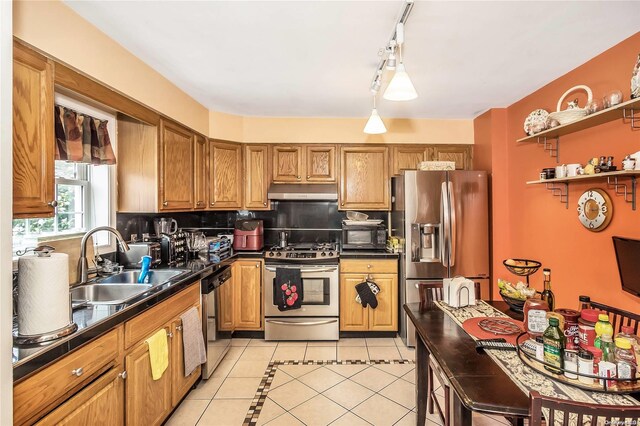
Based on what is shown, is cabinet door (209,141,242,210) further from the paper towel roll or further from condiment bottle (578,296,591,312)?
condiment bottle (578,296,591,312)

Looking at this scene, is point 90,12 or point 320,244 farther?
point 320,244

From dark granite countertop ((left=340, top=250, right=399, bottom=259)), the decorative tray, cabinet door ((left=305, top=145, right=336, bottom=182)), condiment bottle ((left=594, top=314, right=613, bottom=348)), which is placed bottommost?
the decorative tray

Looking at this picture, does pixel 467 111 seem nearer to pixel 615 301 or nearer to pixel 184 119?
pixel 615 301

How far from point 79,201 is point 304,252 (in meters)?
2.08

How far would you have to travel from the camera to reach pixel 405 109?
11.5 feet

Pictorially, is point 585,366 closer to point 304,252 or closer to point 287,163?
point 304,252

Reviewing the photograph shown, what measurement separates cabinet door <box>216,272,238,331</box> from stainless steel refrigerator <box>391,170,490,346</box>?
1803 millimetres

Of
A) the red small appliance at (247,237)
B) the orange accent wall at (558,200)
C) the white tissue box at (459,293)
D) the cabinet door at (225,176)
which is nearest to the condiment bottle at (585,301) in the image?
the white tissue box at (459,293)

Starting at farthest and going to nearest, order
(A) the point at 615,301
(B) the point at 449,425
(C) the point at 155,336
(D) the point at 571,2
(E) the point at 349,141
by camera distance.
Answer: (E) the point at 349,141 < (A) the point at 615,301 < (C) the point at 155,336 < (D) the point at 571,2 < (B) the point at 449,425

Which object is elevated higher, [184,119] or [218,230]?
[184,119]

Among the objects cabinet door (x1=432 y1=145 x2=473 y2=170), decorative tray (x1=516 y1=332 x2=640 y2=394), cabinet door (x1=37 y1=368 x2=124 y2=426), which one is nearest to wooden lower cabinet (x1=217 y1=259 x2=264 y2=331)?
cabinet door (x1=37 y1=368 x2=124 y2=426)

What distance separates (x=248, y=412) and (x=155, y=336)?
0.90 metres

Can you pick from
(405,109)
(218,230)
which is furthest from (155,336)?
(405,109)

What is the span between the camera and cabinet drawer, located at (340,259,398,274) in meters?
3.52
